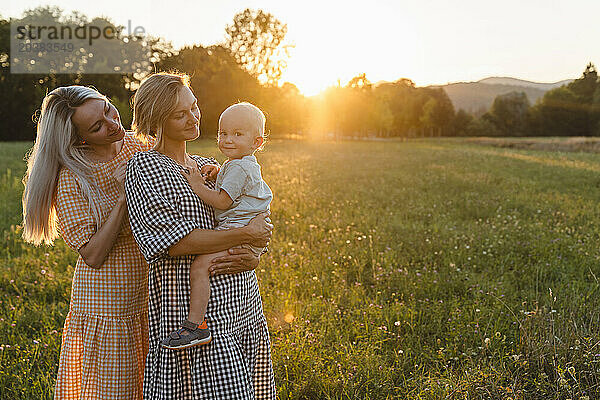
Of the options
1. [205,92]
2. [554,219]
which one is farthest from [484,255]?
[205,92]

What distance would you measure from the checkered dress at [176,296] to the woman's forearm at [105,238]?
0.21 metres

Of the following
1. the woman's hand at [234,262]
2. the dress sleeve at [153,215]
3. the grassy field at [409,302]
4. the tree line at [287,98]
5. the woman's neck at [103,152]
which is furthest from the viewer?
the tree line at [287,98]

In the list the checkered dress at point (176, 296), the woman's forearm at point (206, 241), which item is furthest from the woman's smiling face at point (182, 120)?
the woman's forearm at point (206, 241)

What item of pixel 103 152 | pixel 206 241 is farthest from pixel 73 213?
pixel 206 241

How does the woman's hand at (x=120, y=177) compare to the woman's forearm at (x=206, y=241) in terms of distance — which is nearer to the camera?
the woman's forearm at (x=206, y=241)

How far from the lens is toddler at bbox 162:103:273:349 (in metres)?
2.41

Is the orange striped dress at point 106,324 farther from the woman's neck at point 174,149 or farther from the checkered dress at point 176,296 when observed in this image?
the woman's neck at point 174,149

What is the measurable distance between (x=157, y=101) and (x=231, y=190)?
61 cm

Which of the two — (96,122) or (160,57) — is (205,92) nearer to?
(160,57)

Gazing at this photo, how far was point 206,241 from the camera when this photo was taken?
2.43 metres

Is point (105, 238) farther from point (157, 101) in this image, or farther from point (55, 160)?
point (157, 101)

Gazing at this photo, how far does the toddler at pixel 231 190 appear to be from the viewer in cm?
241

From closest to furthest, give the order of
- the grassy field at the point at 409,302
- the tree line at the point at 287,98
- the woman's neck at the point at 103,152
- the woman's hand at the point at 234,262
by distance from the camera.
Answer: the woman's hand at the point at 234,262 < the woman's neck at the point at 103,152 < the grassy field at the point at 409,302 < the tree line at the point at 287,98

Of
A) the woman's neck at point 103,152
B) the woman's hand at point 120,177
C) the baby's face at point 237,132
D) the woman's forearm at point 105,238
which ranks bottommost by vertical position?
the woman's forearm at point 105,238
